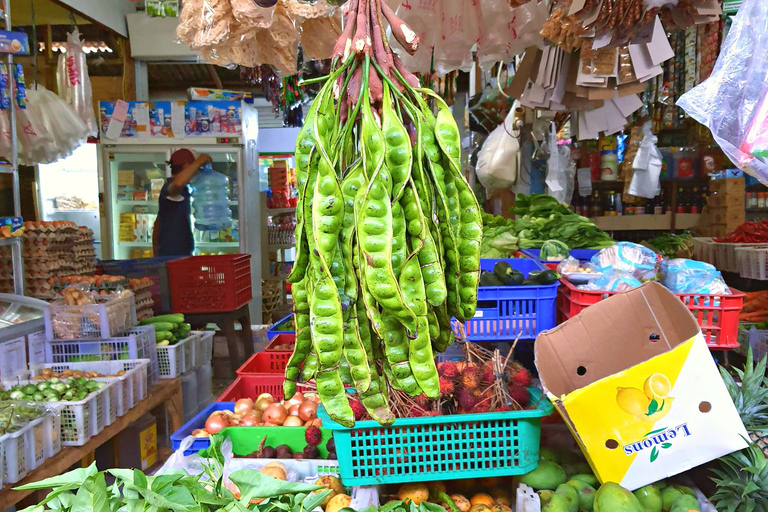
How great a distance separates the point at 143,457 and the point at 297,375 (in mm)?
3042

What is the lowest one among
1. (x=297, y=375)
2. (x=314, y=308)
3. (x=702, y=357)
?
(x=702, y=357)

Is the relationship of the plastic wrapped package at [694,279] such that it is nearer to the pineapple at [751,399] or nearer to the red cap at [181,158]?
the pineapple at [751,399]

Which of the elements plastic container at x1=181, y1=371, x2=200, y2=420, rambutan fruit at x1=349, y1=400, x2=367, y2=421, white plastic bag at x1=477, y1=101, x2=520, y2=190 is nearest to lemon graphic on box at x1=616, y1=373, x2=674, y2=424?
rambutan fruit at x1=349, y1=400, x2=367, y2=421

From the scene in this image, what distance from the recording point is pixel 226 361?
6.08 meters

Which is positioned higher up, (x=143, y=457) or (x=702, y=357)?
(x=702, y=357)

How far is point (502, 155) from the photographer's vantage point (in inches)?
213

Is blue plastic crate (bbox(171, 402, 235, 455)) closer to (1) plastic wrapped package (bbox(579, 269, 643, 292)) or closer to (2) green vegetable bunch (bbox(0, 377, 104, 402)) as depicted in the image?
(2) green vegetable bunch (bbox(0, 377, 104, 402))

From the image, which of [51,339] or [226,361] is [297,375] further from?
[226,361]

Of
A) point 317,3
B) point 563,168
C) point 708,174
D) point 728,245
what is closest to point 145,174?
point 563,168

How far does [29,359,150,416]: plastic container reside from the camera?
340cm

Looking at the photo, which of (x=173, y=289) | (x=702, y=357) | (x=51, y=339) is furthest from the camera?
(x=173, y=289)

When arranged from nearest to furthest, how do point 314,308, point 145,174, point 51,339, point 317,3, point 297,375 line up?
1. point 314,308
2. point 297,375
3. point 317,3
4. point 51,339
5. point 145,174

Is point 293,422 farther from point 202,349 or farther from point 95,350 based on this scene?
point 202,349

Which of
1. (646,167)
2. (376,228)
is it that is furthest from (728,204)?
(376,228)
